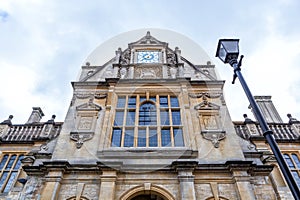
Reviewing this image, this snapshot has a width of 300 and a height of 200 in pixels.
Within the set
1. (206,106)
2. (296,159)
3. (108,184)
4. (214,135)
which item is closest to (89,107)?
(108,184)

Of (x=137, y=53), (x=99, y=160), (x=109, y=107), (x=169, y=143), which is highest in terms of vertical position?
(x=137, y=53)

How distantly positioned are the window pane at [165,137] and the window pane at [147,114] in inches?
28.0

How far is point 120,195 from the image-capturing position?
842cm

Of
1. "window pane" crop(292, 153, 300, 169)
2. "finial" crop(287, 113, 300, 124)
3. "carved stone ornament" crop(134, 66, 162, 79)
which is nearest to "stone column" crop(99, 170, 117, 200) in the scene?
"carved stone ornament" crop(134, 66, 162, 79)

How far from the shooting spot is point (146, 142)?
1022 centimetres

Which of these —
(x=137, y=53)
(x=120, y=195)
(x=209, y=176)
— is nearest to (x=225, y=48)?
(x=209, y=176)

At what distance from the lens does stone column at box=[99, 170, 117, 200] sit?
8156 millimetres

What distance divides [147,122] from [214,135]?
10.5 ft

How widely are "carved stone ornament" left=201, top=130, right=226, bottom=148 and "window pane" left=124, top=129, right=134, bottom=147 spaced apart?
10.7 feet

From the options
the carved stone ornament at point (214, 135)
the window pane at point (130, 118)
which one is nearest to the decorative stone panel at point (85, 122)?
the window pane at point (130, 118)

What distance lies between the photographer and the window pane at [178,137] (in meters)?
10.3

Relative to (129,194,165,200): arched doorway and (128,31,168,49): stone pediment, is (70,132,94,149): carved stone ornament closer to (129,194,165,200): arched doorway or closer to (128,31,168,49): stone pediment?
(129,194,165,200): arched doorway

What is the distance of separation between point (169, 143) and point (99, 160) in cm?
311

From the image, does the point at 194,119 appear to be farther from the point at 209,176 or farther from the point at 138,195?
the point at 138,195
